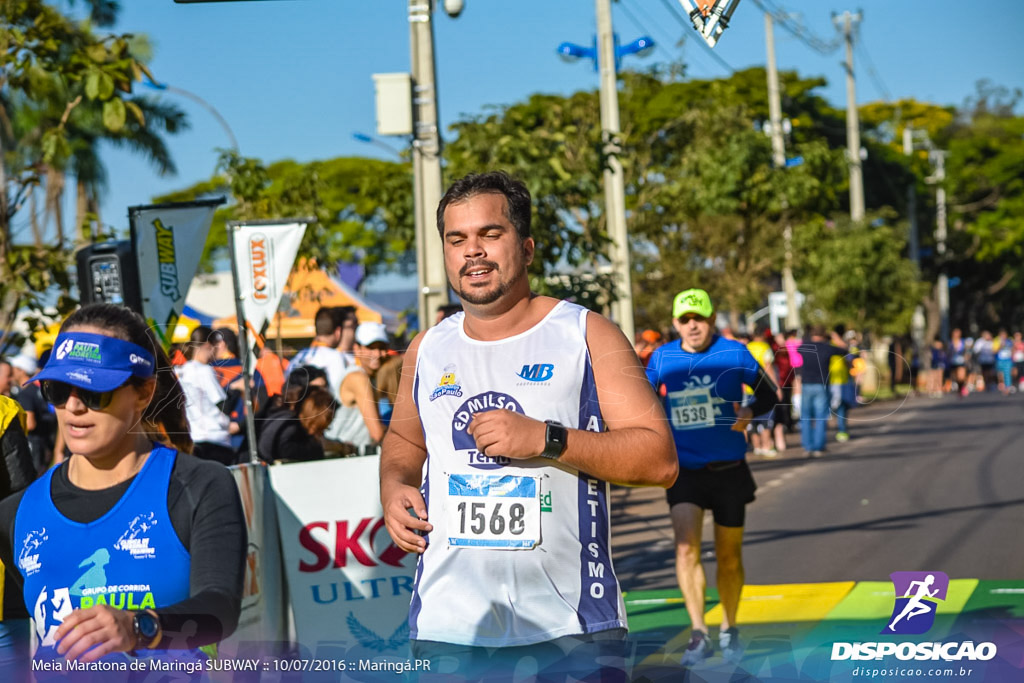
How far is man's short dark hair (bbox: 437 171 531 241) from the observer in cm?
327

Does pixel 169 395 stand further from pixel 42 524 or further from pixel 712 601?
→ pixel 712 601

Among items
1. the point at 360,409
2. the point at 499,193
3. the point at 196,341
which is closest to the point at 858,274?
the point at 360,409

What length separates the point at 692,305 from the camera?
690 centimetres

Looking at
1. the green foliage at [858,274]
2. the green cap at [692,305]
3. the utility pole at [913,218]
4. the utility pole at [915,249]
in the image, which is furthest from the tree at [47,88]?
the utility pole at [913,218]

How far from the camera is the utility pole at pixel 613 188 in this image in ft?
50.0

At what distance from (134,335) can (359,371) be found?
13.8ft

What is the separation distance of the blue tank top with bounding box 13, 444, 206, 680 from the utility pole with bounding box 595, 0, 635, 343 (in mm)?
11690

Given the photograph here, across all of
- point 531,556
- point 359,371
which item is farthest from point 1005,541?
point 531,556

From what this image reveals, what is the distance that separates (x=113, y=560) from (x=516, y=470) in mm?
951

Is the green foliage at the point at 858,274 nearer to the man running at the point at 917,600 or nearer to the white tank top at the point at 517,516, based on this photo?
the man running at the point at 917,600

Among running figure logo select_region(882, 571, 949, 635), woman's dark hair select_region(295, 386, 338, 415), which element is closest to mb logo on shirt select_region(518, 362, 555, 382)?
running figure logo select_region(882, 571, 949, 635)

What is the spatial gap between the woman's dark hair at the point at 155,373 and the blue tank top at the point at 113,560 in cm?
27

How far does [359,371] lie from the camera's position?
7203 mm

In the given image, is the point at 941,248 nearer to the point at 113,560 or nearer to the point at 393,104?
the point at 393,104
